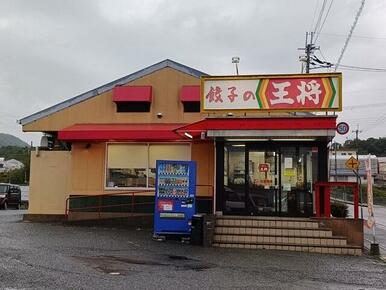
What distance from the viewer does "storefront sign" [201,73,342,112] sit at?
16.3 metres

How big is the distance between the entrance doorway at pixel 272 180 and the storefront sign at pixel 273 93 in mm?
1365

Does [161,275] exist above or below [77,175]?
below

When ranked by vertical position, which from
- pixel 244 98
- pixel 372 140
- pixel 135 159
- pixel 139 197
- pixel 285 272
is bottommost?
pixel 285 272

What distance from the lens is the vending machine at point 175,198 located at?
1511 cm

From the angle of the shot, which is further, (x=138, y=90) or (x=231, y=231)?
(x=138, y=90)

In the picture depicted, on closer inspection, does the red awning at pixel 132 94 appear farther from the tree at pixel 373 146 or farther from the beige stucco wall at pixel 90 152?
the tree at pixel 373 146

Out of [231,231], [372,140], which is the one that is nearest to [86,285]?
[231,231]

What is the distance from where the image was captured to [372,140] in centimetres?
11312

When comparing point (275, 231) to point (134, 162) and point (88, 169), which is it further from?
point (88, 169)

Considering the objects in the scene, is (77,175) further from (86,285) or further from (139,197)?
(86,285)

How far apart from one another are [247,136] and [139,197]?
5.73 m

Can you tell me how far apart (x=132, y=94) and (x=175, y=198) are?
6.43m

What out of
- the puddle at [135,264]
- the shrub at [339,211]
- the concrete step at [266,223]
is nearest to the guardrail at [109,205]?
the concrete step at [266,223]

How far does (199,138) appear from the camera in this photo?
1897 centimetres
